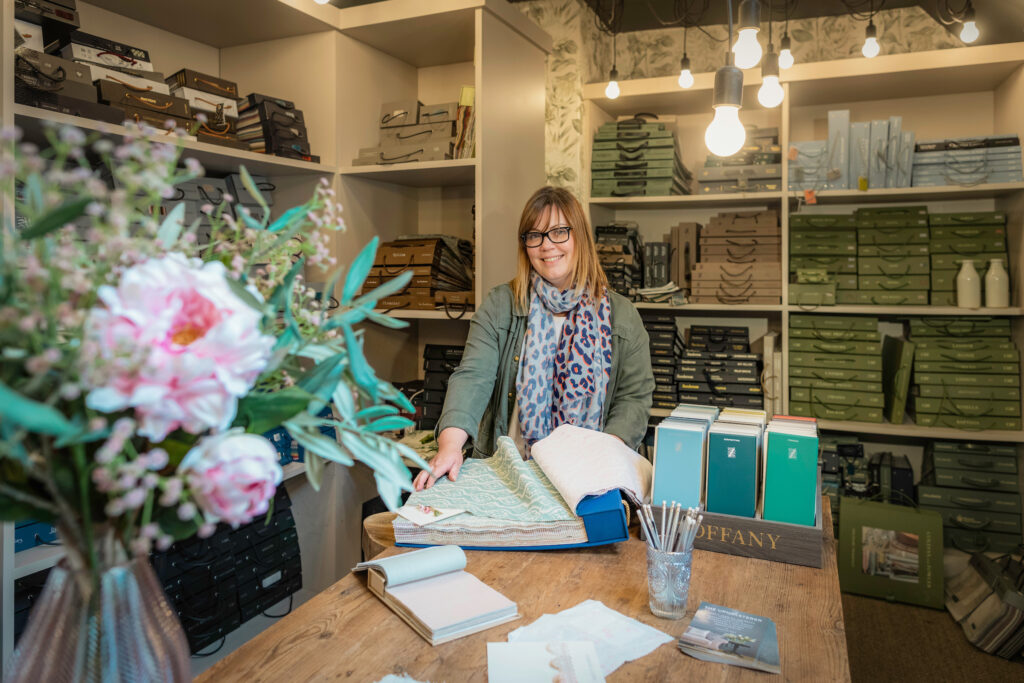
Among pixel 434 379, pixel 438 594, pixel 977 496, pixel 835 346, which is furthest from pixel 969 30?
pixel 438 594

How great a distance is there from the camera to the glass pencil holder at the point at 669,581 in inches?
45.6

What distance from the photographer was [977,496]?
3.19 m

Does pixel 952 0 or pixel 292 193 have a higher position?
pixel 952 0

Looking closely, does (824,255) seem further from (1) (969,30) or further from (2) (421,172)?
(2) (421,172)

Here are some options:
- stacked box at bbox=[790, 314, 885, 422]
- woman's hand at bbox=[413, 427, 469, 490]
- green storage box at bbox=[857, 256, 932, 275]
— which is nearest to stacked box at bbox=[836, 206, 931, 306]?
green storage box at bbox=[857, 256, 932, 275]

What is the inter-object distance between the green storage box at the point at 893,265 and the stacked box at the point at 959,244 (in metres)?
0.05

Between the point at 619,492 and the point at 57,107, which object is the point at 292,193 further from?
the point at 619,492

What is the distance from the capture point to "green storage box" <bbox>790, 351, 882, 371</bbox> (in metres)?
3.37

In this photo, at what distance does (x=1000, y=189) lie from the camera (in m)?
3.13

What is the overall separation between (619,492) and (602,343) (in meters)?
Answer: 0.89

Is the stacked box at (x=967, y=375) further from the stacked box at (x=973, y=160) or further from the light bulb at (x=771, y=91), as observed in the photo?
the light bulb at (x=771, y=91)

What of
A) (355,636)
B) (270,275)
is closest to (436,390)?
(355,636)

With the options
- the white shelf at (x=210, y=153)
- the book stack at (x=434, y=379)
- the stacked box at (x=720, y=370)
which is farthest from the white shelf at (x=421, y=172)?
the stacked box at (x=720, y=370)

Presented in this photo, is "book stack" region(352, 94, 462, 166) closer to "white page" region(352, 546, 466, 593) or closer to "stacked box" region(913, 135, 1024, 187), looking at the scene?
"white page" region(352, 546, 466, 593)
